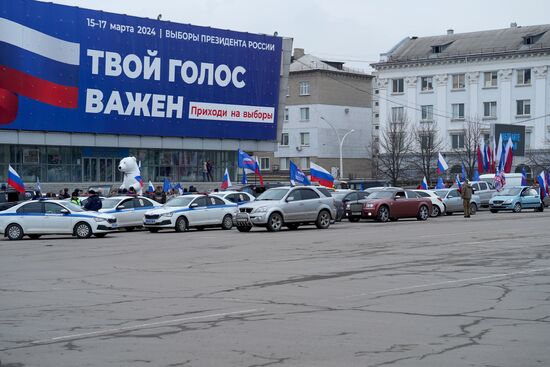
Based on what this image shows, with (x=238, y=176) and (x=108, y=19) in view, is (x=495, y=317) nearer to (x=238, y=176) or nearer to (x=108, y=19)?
(x=108, y=19)

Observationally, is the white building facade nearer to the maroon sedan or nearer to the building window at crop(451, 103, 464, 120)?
the building window at crop(451, 103, 464, 120)

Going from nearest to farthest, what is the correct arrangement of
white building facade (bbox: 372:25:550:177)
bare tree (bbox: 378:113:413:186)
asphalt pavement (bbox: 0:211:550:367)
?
1. asphalt pavement (bbox: 0:211:550:367)
2. bare tree (bbox: 378:113:413:186)
3. white building facade (bbox: 372:25:550:177)

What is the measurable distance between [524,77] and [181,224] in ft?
202

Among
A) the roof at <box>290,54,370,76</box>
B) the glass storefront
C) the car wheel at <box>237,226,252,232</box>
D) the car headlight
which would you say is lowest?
the car wheel at <box>237,226,252,232</box>

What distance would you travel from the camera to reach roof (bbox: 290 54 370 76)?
317ft

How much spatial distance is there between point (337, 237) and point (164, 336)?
18.2 metres

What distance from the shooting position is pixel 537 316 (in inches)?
461

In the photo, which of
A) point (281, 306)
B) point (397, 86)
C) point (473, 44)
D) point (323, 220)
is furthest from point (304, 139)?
point (281, 306)

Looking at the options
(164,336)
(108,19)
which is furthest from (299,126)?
(164,336)

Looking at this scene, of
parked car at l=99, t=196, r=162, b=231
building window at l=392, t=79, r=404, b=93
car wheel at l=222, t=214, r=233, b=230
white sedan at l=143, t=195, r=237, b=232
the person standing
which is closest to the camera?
white sedan at l=143, t=195, r=237, b=232

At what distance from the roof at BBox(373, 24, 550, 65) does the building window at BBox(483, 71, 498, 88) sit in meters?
2.12

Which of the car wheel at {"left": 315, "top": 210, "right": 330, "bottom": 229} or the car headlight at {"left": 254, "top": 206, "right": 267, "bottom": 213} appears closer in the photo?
the car headlight at {"left": 254, "top": 206, "right": 267, "bottom": 213}

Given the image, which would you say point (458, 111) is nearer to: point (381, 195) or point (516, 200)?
point (516, 200)

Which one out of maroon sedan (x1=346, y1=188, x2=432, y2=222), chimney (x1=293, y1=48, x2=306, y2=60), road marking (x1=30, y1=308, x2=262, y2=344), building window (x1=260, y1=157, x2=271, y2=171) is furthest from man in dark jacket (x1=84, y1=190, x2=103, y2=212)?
chimney (x1=293, y1=48, x2=306, y2=60)
